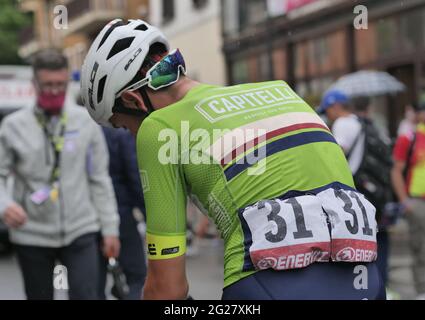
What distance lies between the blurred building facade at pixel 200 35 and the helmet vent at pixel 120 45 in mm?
19520

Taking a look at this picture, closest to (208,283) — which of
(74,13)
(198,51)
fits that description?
(198,51)

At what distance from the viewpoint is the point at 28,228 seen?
14.6 feet

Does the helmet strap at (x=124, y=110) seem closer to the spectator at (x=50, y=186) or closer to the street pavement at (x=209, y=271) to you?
the spectator at (x=50, y=186)

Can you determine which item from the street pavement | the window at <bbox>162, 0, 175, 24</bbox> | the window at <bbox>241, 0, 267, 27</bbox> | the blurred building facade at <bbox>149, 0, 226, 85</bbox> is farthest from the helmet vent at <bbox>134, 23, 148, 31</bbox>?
the window at <bbox>162, 0, 175, 24</bbox>

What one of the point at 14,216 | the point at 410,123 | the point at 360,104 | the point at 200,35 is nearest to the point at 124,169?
the point at 14,216

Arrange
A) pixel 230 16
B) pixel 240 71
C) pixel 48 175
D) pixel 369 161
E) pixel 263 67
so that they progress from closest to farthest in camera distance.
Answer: pixel 48 175 < pixel 369 161 < pixel 263 67 < pixel 230 16 < pixel 240 71

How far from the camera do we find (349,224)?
220 cm

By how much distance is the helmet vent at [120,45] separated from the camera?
2452 millimetres

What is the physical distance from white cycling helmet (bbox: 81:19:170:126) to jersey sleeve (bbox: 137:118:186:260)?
0.80 ft

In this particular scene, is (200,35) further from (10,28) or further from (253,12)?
(10,28)

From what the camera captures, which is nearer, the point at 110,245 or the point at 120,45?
the point at 120,45

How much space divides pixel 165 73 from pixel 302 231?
2.01 feet

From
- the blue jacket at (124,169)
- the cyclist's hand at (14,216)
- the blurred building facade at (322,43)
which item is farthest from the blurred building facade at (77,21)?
the cyclist's hand at (14,216)
